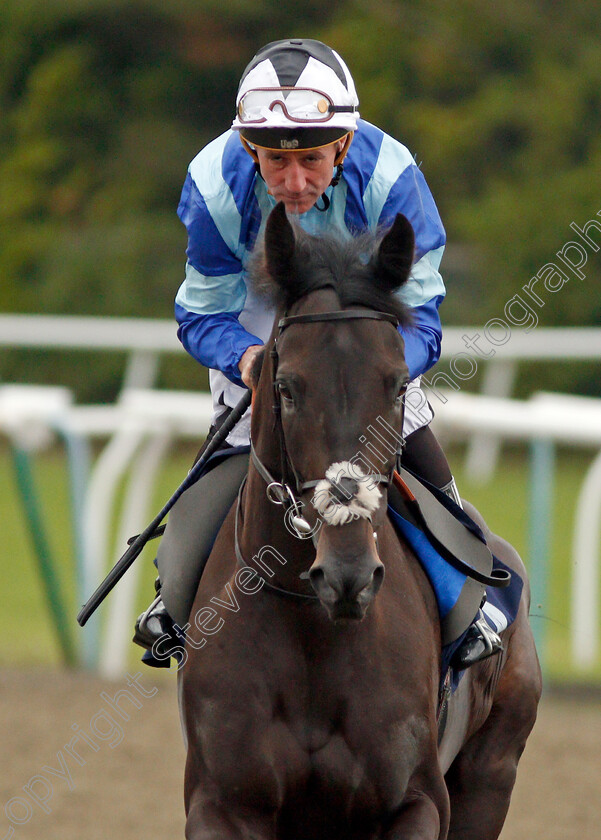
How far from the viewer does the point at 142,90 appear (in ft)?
68.9

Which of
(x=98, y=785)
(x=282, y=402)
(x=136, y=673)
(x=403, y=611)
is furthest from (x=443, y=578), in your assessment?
(x=136, y=673)

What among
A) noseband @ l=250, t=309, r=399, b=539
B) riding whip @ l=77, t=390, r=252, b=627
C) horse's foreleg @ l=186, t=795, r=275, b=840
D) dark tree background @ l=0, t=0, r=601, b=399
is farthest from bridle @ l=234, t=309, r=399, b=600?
dark tree background @ l=0, t=0, r=601, b=399

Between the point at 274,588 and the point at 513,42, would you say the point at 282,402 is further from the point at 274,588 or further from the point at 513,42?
the point at 513,42

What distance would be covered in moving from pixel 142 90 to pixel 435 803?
18703 mm

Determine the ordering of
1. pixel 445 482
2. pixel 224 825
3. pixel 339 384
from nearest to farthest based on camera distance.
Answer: pixel 339 384, pixel 224 825, pixel 445 482

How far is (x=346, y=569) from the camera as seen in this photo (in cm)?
285

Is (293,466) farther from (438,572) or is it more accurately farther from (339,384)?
(438,572)

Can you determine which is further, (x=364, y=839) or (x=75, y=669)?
(x=75, y=669)

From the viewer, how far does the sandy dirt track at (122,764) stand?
240 inches

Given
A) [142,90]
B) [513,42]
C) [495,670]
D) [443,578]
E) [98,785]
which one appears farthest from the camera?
[142,90]

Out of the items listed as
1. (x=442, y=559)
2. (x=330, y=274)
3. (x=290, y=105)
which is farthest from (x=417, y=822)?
(x=290, y=105)

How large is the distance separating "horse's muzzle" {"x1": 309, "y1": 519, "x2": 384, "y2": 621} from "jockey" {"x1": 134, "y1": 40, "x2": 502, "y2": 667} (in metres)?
0.70

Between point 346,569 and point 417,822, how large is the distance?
87 centimetres

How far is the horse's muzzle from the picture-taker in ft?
9.35
